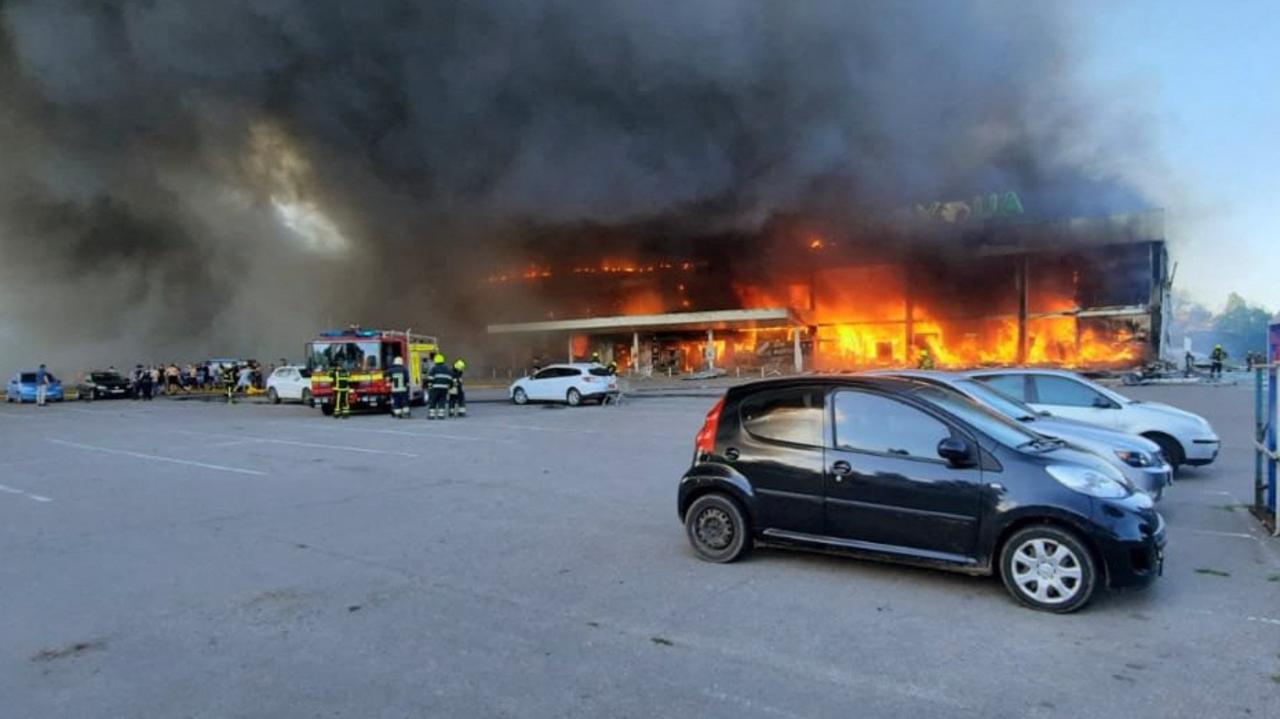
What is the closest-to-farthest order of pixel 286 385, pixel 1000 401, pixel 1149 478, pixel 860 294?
pixel 1149 478 → pixel 1000 401 → pixel 286 385 → pixel 860 294

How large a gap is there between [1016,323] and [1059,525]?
4932cm

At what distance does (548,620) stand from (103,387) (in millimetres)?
35053

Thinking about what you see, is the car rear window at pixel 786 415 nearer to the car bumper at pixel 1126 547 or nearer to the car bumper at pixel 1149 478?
the car bumper at pixel 1126 547

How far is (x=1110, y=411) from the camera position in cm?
828

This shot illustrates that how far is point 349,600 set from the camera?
4414 mm

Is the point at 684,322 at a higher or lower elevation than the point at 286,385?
higher

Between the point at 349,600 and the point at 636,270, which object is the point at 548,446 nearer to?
the point at 349,600

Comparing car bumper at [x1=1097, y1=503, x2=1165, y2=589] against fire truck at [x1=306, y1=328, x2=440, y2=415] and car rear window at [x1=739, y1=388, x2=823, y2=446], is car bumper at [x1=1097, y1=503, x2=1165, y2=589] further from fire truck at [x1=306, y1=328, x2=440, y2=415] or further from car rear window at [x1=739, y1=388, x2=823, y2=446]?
fire truck at [x1=306, y1=328, x2=440, y2=415]

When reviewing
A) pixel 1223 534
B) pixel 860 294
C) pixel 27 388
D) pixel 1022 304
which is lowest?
pixel 1223 534

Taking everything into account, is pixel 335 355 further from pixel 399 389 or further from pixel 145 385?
pixel 145 385

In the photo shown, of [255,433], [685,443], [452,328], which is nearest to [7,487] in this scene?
[255,433]

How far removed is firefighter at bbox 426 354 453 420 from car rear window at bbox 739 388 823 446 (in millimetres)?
12716

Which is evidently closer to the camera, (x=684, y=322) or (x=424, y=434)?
(x=424, y=434)

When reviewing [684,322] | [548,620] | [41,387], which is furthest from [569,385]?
[684,322]
